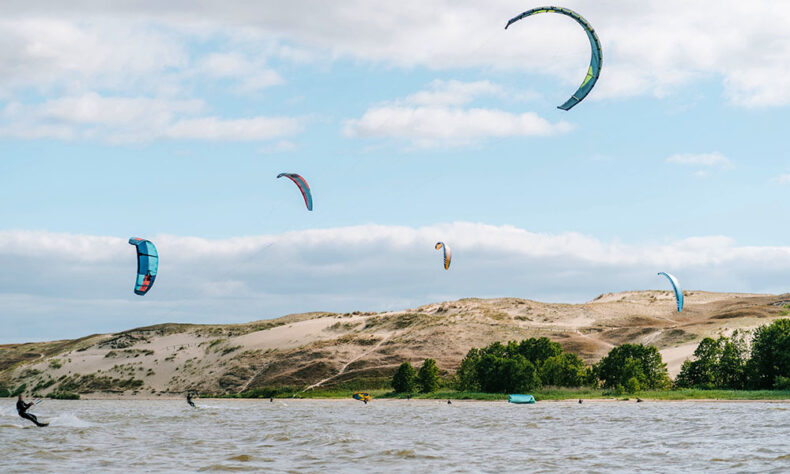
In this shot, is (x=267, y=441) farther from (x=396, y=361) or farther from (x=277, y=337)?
(x=277, y=337)

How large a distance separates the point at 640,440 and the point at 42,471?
20276 millimetres

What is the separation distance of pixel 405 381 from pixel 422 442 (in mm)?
41958

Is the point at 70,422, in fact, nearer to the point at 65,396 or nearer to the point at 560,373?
the point at 560,373

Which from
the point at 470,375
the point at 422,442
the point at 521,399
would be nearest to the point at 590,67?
the point at 422,442

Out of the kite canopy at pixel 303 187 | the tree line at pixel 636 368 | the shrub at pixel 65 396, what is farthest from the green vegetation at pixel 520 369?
the shrub at pixel 65 396

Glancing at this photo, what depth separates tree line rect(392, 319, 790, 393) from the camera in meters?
59.7

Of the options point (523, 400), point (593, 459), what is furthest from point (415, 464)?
point (523, 400)

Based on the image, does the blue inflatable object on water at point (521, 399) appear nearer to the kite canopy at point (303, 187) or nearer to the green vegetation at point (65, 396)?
the kite canopy at point (303, 187)

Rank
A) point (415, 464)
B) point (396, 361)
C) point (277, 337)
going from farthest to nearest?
point (277, 337) < point (396, 361) < point (415, 464)

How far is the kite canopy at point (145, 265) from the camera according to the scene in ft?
141

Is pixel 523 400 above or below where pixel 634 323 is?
below

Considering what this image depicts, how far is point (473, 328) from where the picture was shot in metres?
103

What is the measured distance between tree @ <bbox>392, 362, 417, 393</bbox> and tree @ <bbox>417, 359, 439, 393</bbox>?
0.65 metres

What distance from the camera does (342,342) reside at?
336 ft
